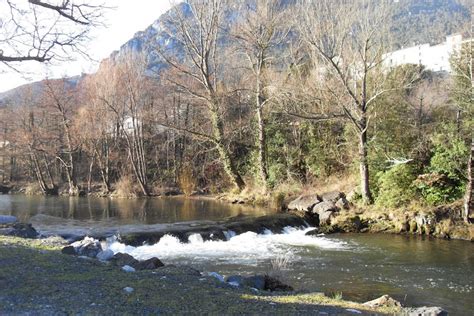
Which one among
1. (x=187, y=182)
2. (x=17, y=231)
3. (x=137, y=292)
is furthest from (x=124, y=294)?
(x=187, y=182)

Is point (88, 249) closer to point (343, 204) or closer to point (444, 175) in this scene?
point (343, 204)

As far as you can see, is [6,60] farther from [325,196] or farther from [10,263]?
[325,196]

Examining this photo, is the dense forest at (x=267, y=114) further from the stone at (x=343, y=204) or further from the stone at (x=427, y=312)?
the stone at (x=427, y=312)

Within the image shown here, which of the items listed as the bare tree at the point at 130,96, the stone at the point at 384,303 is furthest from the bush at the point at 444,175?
the bare tree at the point at 130,96

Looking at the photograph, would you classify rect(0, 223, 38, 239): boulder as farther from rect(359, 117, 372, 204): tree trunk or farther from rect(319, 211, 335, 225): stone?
rect(359, 117, 372, 204): tree trunk

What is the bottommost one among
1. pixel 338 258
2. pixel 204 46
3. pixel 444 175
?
pixel 338 258

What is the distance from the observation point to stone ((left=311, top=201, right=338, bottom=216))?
18.9 metres

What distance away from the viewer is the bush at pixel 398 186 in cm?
1767

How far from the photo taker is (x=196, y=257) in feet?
41.5

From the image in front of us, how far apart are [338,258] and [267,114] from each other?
55.1 feet

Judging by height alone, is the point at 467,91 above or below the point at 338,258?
above

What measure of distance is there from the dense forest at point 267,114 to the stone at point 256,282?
1042cm

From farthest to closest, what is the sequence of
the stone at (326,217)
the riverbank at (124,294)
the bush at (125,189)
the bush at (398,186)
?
the bush at (125,189)
the stone at (326,217)
the bush at (398,186)
the riverbank at (124,294)

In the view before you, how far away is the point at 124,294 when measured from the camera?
622cm
